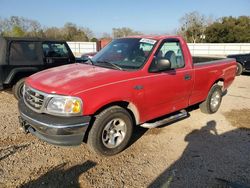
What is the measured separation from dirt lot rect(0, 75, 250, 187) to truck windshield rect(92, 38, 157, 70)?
145cm

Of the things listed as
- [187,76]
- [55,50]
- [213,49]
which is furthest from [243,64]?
[213,49]

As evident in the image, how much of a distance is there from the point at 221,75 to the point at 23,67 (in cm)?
534

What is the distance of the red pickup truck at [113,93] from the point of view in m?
3.37

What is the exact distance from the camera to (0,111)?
6039mm

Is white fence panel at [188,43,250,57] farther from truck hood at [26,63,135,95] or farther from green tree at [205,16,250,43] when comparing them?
truck hood at [26,63,135,95]

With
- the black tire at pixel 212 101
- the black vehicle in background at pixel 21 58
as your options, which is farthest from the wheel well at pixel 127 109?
the black vehicle in background at pixel 21 58

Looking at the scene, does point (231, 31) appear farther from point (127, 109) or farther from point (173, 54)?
point (127, 109)

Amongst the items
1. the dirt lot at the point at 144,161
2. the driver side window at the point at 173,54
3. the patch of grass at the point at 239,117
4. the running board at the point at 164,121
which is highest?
the driver side window at the point at 173,54

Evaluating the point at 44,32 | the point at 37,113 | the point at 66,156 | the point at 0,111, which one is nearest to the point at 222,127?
the point at 66,156

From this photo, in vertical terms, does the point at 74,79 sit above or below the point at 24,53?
below

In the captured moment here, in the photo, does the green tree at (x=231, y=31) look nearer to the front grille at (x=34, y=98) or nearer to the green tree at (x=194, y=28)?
the green tree at (x=194, y=28)

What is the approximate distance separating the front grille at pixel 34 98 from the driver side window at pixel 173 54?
2445mm

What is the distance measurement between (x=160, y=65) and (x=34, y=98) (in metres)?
2.15

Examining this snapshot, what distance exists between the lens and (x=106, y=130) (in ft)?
12.5
